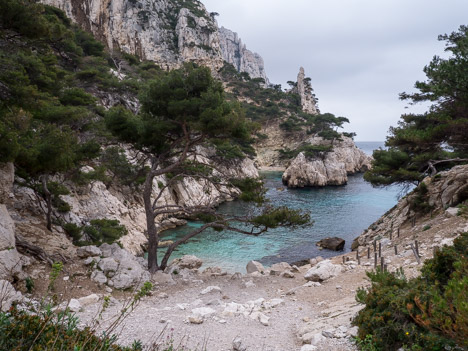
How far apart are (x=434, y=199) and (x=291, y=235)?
1063cm

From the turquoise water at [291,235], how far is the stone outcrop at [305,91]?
53020 millimetres

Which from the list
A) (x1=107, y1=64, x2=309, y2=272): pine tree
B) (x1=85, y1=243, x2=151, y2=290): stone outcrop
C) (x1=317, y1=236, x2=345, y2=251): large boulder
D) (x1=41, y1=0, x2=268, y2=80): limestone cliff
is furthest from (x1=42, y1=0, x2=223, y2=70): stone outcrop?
(x1=317, y1=236, x2=345, y2=251): large boulder

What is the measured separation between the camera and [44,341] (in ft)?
8.98

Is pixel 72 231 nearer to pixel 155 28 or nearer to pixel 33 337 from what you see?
pixel 33 337

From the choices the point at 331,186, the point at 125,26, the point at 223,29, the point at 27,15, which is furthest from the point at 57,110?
the point at 223,29

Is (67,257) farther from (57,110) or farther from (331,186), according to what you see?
(331,186)

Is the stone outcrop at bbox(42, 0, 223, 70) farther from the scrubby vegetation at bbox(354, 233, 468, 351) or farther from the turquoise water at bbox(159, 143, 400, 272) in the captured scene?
the scrubby vegetation at bbox(354, 233, 468, 351)

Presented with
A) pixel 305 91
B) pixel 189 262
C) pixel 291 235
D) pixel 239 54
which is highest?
pixel 239 54

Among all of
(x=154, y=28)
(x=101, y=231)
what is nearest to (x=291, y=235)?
(x=101, y=231)

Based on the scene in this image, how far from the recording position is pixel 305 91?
8869 cm

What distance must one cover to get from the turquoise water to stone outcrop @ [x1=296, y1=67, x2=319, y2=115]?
2087 inches

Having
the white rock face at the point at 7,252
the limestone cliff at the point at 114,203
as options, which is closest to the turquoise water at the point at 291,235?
the limestone cliff at the point at 114,203

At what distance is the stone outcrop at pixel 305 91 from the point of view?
284 feet

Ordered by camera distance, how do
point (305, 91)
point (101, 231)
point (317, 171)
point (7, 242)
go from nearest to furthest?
point (7, 242), point (101, 231), point (317, 171), point (305, 91)
